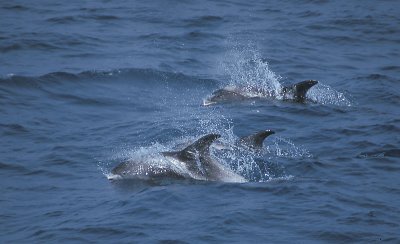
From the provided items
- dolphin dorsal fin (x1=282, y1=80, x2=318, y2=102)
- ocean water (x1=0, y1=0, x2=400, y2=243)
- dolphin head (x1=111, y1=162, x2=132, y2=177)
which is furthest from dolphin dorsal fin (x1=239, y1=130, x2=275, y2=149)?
dolphin dorsal fin (x1=282, y1=80, x2=318, y2=102)

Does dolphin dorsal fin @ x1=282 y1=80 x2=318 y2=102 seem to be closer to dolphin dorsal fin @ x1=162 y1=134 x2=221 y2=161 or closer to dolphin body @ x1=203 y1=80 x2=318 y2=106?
dolphin body @ x1=203 y1=80 x2=318 y2=106

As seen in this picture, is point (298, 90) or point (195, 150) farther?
point (298, 90)

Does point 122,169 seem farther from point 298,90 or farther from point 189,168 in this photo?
point 298,90

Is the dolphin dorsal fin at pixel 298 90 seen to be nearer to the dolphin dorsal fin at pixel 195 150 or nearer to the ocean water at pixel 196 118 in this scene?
the ocean water at pixel 196 118

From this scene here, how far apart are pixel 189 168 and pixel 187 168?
3 centimetres

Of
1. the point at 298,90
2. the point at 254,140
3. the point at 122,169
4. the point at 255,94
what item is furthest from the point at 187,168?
the point at 255,94

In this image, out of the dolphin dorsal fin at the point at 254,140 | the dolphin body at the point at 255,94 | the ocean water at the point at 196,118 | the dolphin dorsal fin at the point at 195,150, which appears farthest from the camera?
the dolphin body at the point at 255,94

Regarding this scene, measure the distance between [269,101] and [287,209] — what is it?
7.44 meters

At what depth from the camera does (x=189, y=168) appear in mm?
14633

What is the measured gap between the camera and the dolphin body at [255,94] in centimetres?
2026

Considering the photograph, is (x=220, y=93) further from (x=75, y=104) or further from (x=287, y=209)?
(x=287, y=209)

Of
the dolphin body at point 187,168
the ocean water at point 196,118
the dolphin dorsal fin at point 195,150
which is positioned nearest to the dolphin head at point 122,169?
the dolphin body at point 187,168

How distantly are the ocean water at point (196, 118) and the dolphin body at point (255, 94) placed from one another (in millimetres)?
254

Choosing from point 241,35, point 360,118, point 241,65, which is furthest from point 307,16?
point 360,118
